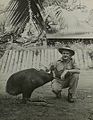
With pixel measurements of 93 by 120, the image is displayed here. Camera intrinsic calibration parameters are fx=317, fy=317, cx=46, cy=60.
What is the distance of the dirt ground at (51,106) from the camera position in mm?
2801

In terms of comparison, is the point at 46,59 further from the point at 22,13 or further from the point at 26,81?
the point at 22,13

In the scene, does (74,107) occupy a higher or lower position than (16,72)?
lower

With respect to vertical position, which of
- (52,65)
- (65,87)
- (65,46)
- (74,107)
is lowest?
(74,107)

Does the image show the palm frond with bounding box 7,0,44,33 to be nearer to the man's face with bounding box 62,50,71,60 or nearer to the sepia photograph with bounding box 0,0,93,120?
the sepia photograph with bounding box 0,0,93,120

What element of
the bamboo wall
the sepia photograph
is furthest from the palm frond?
the bamboo wall

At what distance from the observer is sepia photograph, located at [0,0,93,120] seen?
9.36 feet

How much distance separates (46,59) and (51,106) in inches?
17.2

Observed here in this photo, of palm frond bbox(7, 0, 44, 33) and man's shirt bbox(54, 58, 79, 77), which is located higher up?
palm frond bbox(7, 0, 44, 33)

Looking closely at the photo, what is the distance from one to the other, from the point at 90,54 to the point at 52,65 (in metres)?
0.37

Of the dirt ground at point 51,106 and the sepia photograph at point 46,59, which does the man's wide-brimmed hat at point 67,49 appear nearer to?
the sepia photograph at point 46,59

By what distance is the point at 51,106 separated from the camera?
284 centimetres

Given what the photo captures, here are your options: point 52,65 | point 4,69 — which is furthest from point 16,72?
point 52,65

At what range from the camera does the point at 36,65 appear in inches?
116

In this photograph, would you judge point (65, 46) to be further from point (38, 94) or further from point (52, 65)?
point (38, 94)
